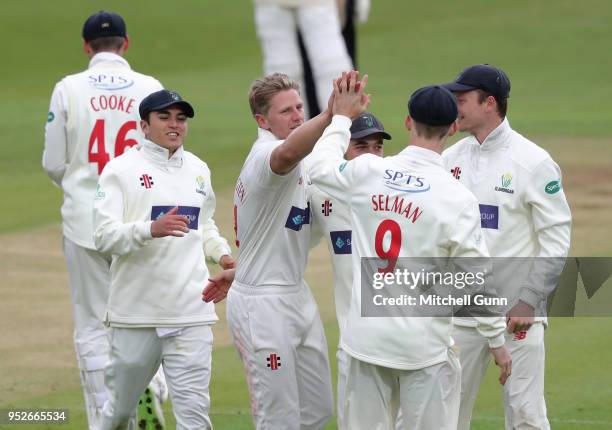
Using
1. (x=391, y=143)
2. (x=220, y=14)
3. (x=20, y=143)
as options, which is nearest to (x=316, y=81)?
(x=391, y=143)

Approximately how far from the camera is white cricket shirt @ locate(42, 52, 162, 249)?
9.91 meters

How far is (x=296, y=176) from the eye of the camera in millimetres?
7750

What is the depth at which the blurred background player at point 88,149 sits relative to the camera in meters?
9.79

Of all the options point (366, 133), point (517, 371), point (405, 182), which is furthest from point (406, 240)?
point (517, 371)

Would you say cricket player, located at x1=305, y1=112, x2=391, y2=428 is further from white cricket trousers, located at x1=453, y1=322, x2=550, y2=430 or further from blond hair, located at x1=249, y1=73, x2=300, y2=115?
white cricket trousers, located at x1=453, y1=322, x2=550, y2=430

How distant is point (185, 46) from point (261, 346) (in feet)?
79.3

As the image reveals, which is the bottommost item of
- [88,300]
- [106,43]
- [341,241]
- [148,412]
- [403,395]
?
[148,412]

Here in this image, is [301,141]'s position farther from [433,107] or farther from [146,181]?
[146,181]

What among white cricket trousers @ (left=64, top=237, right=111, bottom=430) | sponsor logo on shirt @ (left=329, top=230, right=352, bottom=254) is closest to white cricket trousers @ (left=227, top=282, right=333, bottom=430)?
sponsor logo on shirt @ (left=329, top=230, right=352, bottom=254)

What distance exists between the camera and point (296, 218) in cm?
784

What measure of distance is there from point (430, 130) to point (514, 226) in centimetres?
122

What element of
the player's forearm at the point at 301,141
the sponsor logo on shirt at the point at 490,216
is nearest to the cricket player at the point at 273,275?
the player's forearm at the point at 301,141

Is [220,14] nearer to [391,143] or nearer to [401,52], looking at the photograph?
[401,52]

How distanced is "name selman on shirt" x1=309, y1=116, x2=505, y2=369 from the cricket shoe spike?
8.70 feet
